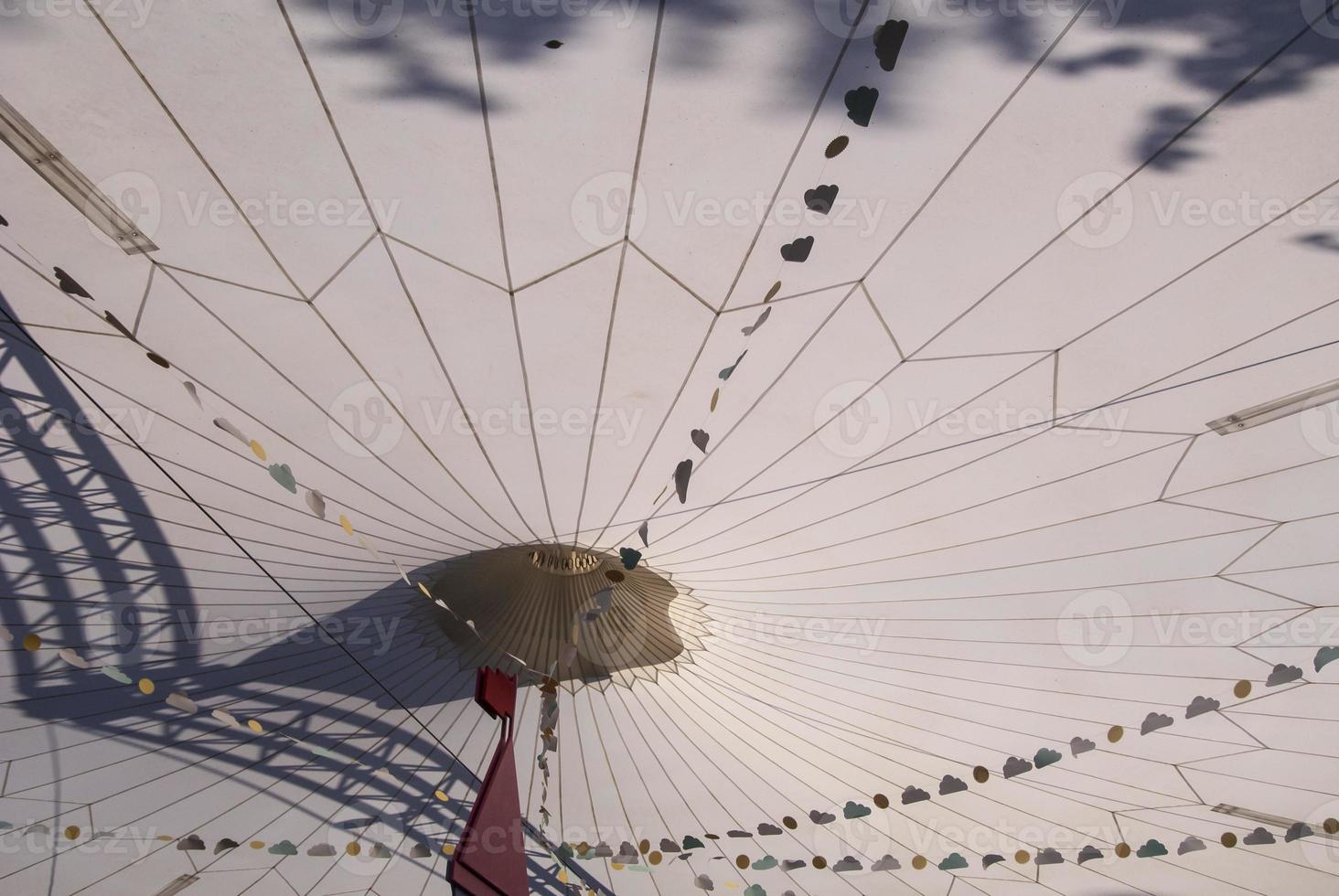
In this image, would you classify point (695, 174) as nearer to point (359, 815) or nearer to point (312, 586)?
point (312, 586)

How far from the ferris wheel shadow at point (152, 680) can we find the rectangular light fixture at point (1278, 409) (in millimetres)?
3888

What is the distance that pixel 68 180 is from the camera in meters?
2.19

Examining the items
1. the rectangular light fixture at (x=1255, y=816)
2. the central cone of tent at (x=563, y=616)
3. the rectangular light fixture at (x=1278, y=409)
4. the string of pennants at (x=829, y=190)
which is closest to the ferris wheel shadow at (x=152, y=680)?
the central cone of tent at (x=563, y=616)

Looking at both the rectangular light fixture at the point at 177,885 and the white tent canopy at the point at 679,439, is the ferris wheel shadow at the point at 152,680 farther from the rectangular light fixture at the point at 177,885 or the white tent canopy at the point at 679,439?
the rectangular light fixture at the point at 177,885

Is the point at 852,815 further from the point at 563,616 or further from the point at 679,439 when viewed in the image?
the point at 679,439

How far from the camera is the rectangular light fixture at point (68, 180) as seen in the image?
2.06m

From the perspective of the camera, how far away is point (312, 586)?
4125mm

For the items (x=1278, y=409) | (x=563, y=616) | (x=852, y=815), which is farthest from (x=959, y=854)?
(x=1278, y=409)

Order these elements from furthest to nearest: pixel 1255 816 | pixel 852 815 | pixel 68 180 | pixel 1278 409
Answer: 1. pixel 1255 816
2. pixel 852 815
3. pixel 1278 409
4. pixel 68 180

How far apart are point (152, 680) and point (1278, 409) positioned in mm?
5404

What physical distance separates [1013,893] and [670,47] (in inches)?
220

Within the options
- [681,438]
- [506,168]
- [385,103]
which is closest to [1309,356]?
[681,438]

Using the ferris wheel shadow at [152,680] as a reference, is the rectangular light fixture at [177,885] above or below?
below

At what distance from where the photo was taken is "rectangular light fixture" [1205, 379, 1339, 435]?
276 centimetres
